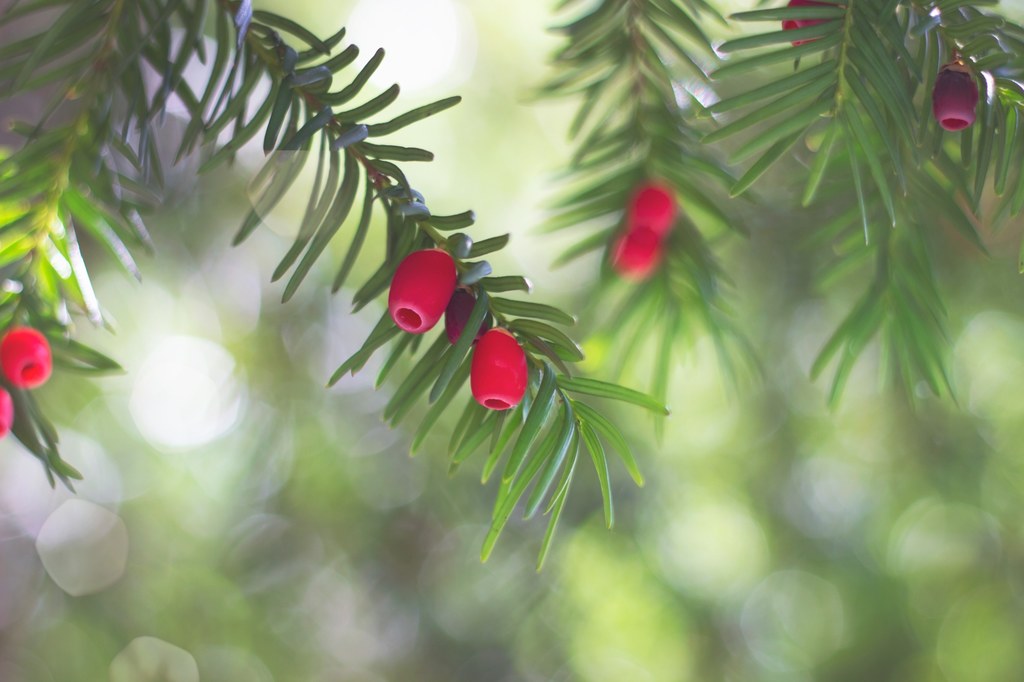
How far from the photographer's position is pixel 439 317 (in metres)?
0.33

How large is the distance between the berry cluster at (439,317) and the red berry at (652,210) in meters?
0.26

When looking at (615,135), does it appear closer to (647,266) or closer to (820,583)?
(647,266)

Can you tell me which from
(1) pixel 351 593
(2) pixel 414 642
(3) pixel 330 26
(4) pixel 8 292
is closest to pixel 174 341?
(1) pixel 351 593

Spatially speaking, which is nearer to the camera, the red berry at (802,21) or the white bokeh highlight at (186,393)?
the red berry at (802,21)

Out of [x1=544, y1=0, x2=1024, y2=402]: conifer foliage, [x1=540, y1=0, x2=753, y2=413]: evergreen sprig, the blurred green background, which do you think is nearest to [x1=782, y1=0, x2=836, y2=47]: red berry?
[x1=544, y1=0, x2=1024, y2=402]: conifer foliage

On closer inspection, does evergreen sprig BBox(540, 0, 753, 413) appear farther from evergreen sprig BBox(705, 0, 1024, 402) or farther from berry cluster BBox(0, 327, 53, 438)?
berry cluster BBox(0, 327, 53, 438)

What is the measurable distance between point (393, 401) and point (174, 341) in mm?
893

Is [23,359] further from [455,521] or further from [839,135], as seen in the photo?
[455,521]

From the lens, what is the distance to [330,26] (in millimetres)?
1444

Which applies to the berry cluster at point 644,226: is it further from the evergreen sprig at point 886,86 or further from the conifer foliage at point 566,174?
the evergreen sprig at point 886,86

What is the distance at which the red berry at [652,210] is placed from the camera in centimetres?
58

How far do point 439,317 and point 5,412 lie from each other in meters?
0.26

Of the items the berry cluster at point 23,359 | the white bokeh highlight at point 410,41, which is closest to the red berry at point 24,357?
the berry cluster at point 23,359

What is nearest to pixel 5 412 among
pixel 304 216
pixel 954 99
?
pixel 304 216
